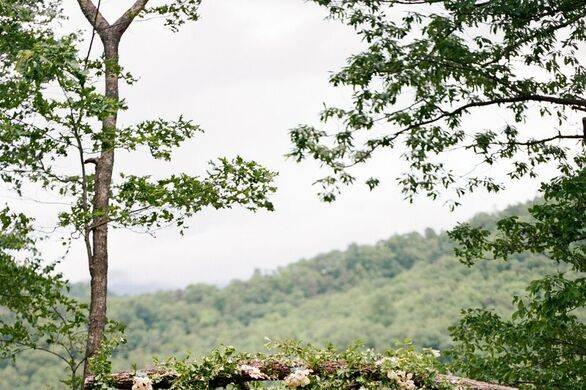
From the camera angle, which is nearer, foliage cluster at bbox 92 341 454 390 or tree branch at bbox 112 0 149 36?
foliage cluster at bbox 92 341 454 390

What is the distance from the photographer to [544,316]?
928 centimetres

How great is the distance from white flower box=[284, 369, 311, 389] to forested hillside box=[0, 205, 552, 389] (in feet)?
151

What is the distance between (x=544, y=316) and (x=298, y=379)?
3.72 meters

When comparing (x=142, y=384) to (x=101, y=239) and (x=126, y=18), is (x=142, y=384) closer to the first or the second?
(x=101, y=239)

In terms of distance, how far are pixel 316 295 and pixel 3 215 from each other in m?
90.7

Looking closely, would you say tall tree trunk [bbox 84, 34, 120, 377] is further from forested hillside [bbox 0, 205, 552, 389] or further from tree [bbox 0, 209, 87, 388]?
forested hillside [bbox 0, 205, 552, 389]

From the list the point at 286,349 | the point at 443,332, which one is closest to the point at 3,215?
the point at 286,349

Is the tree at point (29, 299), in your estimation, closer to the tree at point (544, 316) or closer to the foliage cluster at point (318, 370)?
the foliage cluster at point (318, 370)

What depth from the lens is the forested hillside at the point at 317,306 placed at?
63.4 meters

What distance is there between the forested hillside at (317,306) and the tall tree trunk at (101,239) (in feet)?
143

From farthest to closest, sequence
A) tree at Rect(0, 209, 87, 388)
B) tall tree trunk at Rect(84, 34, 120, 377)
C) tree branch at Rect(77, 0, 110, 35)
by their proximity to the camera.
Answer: tree branch at Rect(77, 0, 110, 35)
tree at Rect(0, 209, 87, 388)
tall tree trunk at Rect(84, 34, 120, 377)

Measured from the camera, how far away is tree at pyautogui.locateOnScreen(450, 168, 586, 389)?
9.26 m

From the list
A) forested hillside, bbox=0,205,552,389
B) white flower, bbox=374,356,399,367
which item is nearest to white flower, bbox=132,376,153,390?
white flower, bbox=374,356,399,367

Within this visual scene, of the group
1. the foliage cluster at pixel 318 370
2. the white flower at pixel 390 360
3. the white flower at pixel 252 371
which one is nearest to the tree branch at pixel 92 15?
the foliage cluster at pixel 318 370
